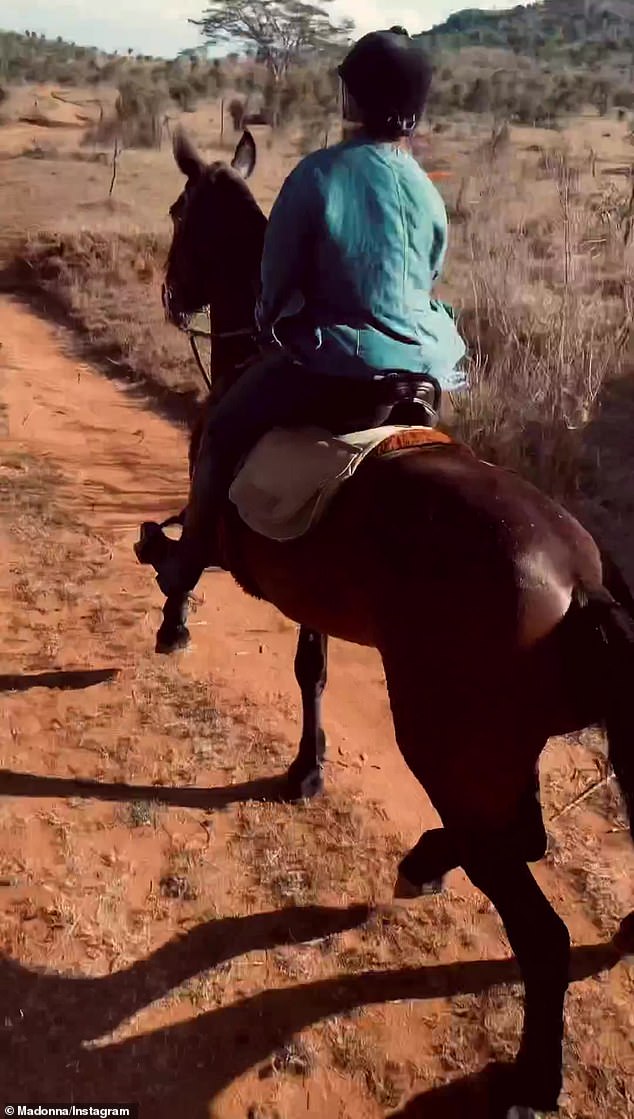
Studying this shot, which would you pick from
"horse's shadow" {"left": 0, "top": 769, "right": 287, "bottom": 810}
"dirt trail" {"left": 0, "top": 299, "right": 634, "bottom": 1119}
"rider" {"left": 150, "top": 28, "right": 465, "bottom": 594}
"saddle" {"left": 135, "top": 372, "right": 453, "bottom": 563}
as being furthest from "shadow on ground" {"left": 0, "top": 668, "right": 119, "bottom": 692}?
"rider" {"left": 150, "top": 28, "right": 465, "bottom": 594}

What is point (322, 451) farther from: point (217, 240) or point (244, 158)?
point (244, 158)

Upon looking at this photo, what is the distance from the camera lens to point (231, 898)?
325cm

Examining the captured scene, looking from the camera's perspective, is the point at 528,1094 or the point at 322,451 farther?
the point at 322,451

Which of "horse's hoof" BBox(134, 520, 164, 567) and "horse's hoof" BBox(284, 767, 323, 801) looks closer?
"horse's hoof" BBox(284, 767, 323, 801)

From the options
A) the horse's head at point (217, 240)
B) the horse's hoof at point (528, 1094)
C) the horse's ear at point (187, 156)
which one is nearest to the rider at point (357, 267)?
the horse's head at point (217, 240)

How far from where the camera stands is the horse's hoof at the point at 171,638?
14.0 feet

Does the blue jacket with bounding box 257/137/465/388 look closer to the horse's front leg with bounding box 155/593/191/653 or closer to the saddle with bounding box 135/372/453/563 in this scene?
the saddle with bounding box 135/372/453/563

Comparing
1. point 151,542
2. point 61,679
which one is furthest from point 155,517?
point 151,542

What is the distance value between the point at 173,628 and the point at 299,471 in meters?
1.72

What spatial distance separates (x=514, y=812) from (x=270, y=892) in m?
1.24

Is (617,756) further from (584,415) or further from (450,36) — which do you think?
(450,36)

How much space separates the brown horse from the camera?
2.23m

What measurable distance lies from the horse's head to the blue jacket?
0.79 metres

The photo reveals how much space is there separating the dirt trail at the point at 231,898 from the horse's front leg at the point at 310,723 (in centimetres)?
9
